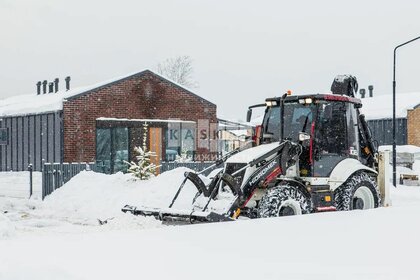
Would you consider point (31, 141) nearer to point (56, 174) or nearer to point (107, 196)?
point (56, 174)

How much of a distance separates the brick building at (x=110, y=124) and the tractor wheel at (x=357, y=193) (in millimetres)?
16075

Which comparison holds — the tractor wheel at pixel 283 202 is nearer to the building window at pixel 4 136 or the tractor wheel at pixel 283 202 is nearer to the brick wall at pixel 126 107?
the brick wall at pixel 126 107

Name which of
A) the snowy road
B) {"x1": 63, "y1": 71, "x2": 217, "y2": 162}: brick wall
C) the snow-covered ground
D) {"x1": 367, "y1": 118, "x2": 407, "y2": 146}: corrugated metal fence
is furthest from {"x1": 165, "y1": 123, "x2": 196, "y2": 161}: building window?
the snowy road

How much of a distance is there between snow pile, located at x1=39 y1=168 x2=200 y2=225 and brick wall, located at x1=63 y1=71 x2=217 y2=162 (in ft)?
20.6

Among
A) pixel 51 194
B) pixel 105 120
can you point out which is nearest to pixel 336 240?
pixel 51 194

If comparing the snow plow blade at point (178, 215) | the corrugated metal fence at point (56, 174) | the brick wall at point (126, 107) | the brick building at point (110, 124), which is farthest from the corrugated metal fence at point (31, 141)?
the snow plow blade at point (178, 215)

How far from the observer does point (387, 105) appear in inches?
1756

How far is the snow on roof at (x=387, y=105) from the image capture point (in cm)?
4147

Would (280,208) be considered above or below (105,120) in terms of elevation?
below

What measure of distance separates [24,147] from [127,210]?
18.7 meters

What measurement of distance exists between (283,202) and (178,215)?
6.41 ft

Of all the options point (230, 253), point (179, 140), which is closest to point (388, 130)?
point (179, 140)

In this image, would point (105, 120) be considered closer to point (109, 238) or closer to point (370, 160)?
point (370, 160)

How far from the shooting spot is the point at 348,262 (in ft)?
19.6
